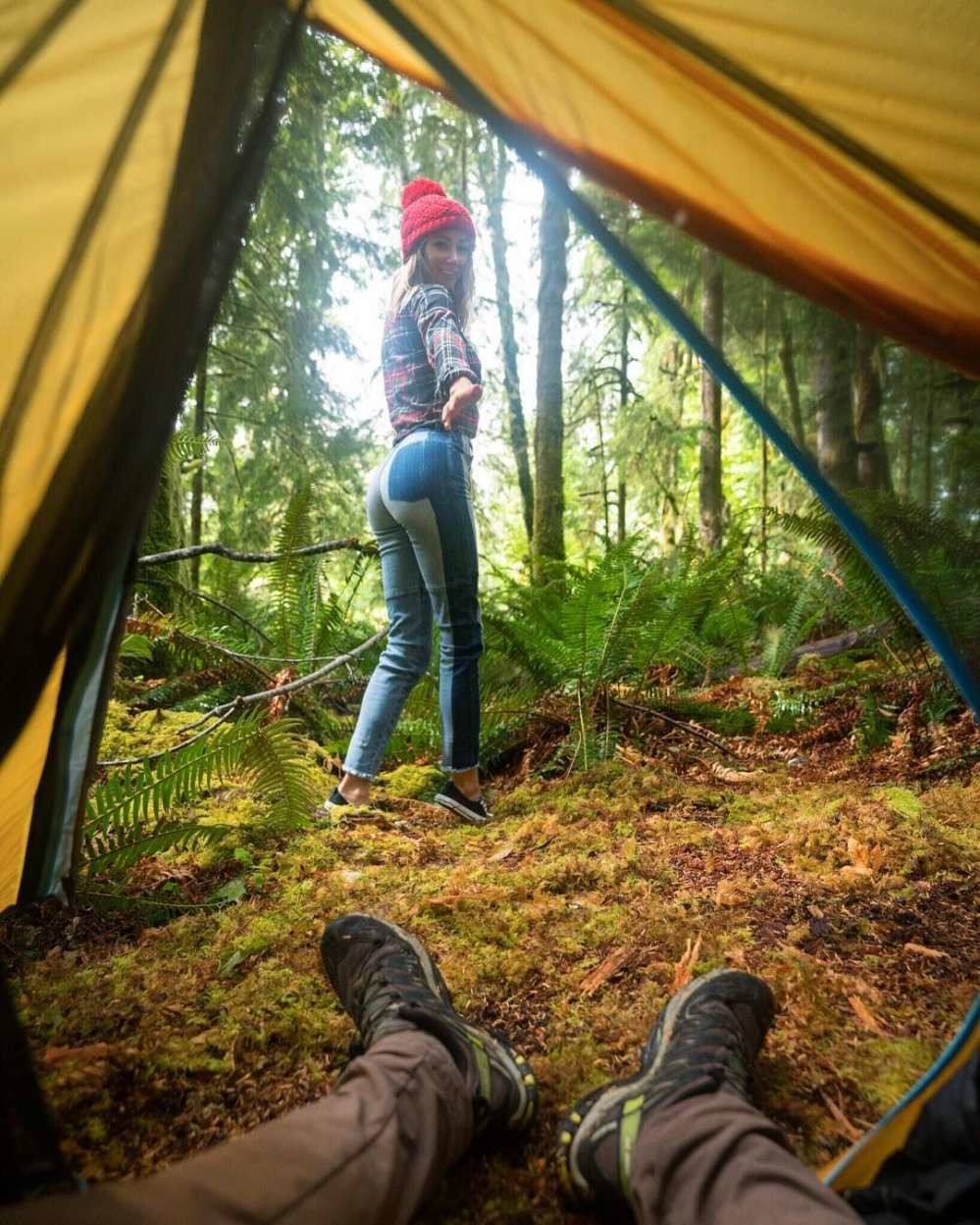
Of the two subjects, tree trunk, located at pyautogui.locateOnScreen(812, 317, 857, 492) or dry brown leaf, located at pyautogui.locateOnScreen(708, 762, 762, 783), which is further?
dry brown leaf, located at pyautogui.locateOnScreen(708, 762, 762, 783)

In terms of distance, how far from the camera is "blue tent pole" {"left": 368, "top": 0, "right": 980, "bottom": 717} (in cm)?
113

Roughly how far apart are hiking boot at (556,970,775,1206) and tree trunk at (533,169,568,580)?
4.51 metres

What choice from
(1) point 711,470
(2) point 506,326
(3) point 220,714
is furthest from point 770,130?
(2) point 506,326

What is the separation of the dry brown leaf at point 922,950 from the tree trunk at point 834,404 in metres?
1.24

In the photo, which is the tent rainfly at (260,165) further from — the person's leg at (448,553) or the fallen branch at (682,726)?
the fallen branch at (682,726)

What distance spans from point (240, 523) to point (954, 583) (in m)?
6.70

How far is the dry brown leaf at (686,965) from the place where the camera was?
5.32 ft

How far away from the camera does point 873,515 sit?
1.16 m

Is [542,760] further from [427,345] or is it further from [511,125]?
Result: [511,125]

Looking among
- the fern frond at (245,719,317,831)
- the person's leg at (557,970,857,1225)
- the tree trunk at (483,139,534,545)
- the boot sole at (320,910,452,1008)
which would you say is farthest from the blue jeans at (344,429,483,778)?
the tree trunk at (483,139,534,545)

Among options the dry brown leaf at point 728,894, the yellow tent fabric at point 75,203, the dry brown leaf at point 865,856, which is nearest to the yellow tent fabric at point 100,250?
the yellow tent fabric at point 75,203

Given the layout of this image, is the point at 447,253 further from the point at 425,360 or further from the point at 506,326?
the point at 506,326

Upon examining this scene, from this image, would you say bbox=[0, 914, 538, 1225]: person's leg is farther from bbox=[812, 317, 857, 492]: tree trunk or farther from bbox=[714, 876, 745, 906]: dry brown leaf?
bbox=[812, 317, 857, 492]: tree trunk

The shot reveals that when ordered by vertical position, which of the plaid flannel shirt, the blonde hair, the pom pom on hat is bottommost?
the plaid flannel shirt
